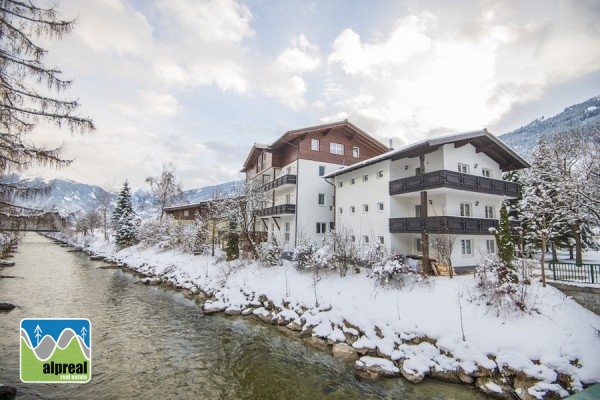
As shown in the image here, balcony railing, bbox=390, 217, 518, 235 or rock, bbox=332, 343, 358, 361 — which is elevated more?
balcony railing, bbox=390, 217, 518, 235

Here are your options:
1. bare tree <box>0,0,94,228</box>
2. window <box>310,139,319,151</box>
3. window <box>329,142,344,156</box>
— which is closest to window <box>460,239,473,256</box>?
window <box>329,142,344,156</box>

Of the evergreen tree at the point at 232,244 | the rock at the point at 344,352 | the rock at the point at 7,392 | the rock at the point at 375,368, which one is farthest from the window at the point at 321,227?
the rock at the point at 7,392

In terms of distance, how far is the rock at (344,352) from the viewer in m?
12.8

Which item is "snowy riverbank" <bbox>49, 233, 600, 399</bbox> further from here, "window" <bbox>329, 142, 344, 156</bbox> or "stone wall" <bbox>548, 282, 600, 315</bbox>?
"window" <bbox>329, 142, 344, 156</bbox>

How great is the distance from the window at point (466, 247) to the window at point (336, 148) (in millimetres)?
17060

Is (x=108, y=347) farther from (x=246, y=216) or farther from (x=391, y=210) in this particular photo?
(x=391, y=210)

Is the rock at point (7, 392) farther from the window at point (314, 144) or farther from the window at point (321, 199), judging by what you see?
the window at point (314, 144)

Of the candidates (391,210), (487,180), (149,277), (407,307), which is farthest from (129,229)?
(487,180)

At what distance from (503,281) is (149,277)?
2864 cm

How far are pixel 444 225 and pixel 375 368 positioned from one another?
11.5m

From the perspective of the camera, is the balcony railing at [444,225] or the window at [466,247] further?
the window at [466,247]

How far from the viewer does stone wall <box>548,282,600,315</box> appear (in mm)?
12626

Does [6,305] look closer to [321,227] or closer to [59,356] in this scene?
[59,356]

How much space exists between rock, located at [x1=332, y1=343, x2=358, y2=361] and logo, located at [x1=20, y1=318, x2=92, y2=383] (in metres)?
9.46
